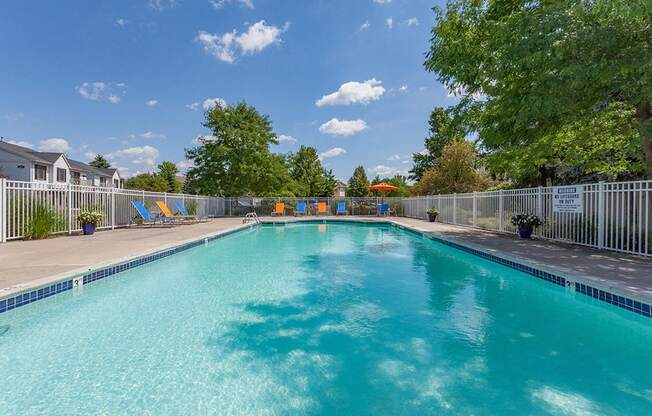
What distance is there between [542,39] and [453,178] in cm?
1802

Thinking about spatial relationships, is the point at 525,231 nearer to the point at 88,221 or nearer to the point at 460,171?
the point at 88,221

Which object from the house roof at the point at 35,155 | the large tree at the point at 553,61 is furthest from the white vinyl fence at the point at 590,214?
the house roof at the point at 35,155

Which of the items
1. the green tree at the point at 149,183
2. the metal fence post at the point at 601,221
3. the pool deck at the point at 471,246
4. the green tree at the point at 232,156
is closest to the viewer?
the pool deck at the point at 471,246

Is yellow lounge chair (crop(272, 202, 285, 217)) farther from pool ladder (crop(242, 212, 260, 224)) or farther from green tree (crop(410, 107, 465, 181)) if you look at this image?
green tree (crop(410, 107, 465, 181))

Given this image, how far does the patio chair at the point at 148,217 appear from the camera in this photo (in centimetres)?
1230

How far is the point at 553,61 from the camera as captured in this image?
5.77 m

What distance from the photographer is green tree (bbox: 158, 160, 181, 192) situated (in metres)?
58.9

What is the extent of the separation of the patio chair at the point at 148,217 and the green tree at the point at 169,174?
4961 centimetres

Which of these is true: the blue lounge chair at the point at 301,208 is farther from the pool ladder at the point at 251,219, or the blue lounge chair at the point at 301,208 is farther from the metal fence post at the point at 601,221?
the metal fence post at the point at 601,221

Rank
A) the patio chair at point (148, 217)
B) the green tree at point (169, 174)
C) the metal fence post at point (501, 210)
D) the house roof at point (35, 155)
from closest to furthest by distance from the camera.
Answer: the metal fence post at point (501, 210)
the patio chair at point (148, 217)
the house roof at point (35, 155)
the green tree at point (169, 174)

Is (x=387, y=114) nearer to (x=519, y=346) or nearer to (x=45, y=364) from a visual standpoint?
(x=519, y=346)

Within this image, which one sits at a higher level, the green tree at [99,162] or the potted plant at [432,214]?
the green tree at [99,162]

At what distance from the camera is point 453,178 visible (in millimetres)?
22938

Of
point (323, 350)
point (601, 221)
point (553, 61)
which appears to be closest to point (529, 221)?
point (601, 221)
